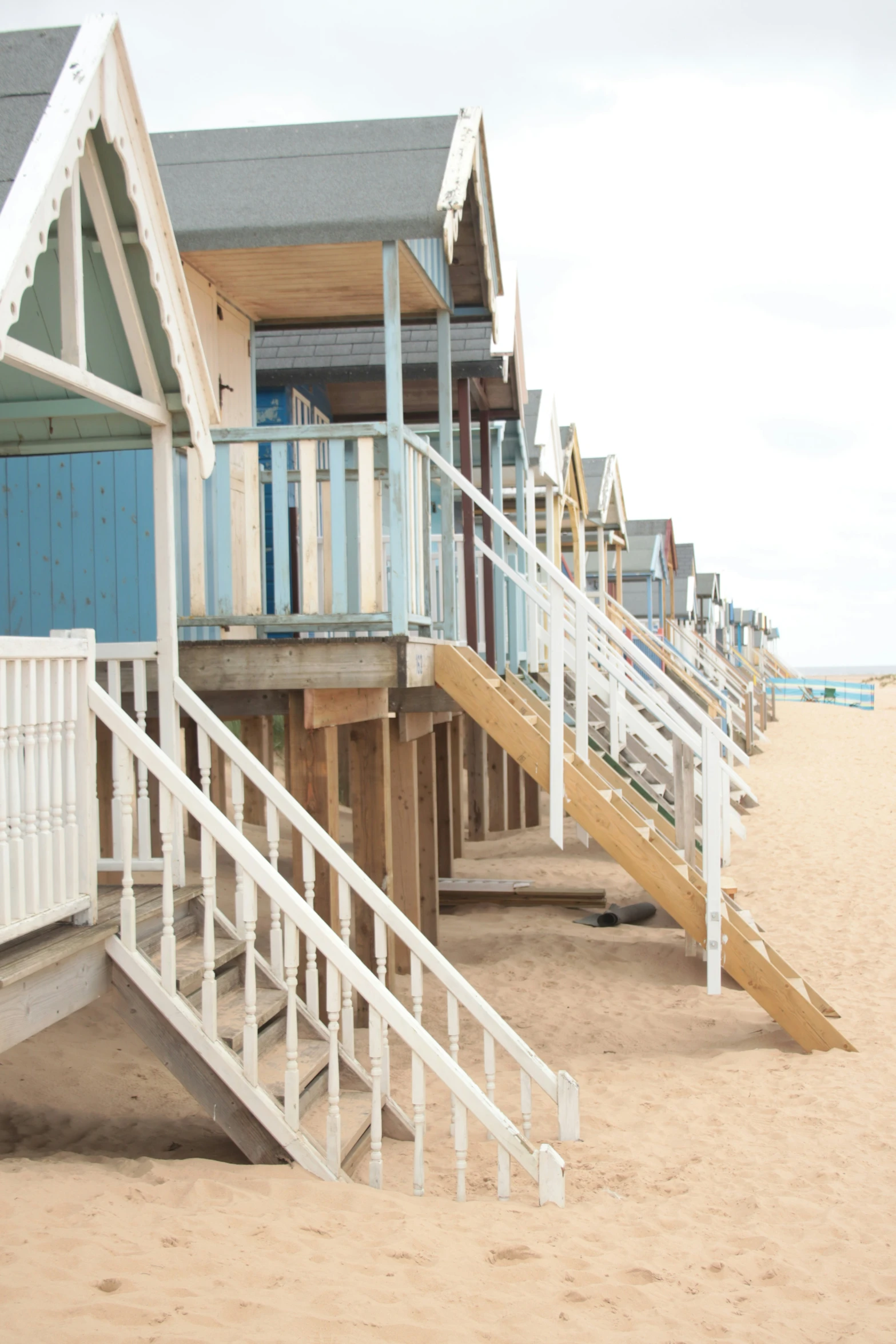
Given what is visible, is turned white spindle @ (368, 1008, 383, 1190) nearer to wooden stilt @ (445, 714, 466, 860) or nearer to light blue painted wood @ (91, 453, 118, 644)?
light blue painted wood @ (91, 453, 118, 644)

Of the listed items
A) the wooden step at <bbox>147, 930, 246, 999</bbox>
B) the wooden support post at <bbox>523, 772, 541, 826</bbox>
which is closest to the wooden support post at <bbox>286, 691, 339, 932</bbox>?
the wooden step at <bbox>147, 930, 246, 999</bbox>

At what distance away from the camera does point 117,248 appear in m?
5.07

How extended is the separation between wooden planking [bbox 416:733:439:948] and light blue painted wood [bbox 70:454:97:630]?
3.28 meters

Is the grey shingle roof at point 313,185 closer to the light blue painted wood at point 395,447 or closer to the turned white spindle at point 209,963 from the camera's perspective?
the light blue painted wood at point 395,447

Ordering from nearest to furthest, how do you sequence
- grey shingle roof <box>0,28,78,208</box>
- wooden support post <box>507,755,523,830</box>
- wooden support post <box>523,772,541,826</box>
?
grey shingle roof <box>0,28,78,208</box>
wooden support post <box>507,755,523,830</box>
wooden support post <box>523,772,541,826</box>

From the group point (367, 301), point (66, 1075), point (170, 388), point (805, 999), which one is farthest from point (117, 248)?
point (805, 999)

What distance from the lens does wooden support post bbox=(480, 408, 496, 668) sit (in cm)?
1117

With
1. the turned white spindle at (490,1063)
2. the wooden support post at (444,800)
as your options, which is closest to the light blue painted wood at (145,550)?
the turned white spindle at (490,1063)

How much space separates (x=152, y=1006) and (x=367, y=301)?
17.4ft

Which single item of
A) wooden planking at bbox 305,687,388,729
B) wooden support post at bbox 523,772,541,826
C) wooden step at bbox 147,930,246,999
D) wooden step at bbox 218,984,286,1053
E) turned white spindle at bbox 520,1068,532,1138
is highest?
wooden planking at bbox 305,687,388,729

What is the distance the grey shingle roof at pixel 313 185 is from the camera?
22.9ft

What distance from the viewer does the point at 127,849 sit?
16.3 ft

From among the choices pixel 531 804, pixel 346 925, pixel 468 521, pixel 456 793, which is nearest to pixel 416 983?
pixel 346 925

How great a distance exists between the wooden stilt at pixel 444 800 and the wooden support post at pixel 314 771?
562cm
